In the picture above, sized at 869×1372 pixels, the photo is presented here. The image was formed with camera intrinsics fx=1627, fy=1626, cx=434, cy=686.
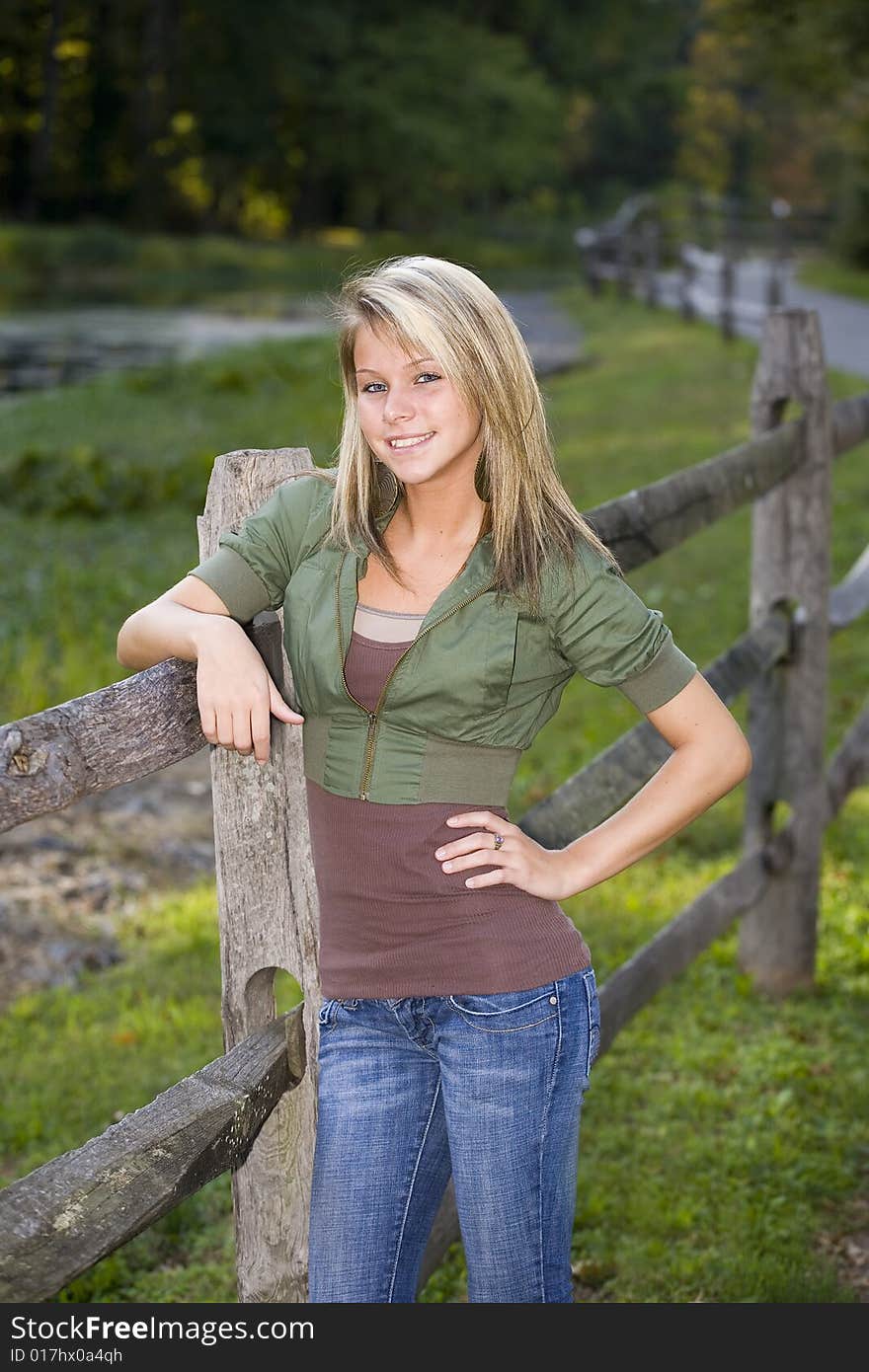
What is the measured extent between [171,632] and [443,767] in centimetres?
40

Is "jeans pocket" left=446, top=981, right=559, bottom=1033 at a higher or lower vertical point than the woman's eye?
lower

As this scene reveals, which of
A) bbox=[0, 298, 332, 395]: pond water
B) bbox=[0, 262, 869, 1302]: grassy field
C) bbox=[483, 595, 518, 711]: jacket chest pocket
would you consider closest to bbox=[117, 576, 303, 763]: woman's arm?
bbox=[483, 595, 518, 711]: jacket chest pocket

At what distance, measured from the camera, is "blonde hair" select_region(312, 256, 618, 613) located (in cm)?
212

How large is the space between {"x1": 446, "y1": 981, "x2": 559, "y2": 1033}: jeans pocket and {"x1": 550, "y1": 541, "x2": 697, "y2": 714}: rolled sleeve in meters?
0.41

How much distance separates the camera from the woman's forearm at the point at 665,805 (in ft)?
7.31

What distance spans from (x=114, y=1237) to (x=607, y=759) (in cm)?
142

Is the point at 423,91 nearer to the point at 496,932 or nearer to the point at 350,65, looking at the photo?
the point at 350,65

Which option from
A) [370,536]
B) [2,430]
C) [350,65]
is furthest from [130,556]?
[350,65]

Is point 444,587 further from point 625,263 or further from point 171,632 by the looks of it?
point 625,263

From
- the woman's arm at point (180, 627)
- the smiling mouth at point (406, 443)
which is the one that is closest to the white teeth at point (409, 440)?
the smiling mouth at point (406, 443)

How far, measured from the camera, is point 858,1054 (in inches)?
169

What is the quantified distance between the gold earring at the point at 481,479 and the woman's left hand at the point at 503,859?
0.44m

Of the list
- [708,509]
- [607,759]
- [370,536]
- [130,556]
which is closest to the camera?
[370,536]

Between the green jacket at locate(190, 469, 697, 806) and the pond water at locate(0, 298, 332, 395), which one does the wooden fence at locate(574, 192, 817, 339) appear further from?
the green jacket at locate(190, 469, 697, 806)
